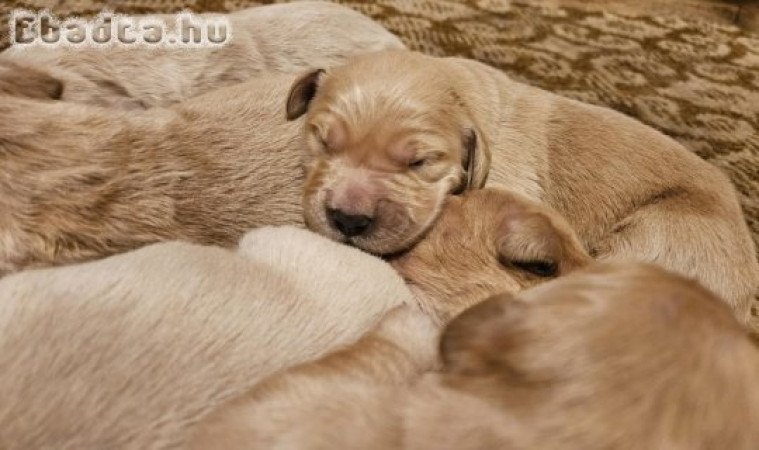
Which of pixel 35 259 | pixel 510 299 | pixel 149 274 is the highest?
pixel 510 299

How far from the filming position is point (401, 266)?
2232 mm

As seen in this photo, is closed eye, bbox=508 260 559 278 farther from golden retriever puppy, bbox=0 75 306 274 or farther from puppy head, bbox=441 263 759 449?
golden retriever puppy, bbox=0 75 306 274

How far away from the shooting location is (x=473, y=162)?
8.09 feet

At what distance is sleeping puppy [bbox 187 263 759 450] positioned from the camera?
4.47ft

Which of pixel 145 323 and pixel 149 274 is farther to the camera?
pixel 149 274

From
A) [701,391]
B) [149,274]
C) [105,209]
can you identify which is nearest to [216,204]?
[105,209]

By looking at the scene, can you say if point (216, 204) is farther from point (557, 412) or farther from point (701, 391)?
point (701, 391)

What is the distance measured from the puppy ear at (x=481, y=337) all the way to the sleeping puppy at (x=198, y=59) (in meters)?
1.70

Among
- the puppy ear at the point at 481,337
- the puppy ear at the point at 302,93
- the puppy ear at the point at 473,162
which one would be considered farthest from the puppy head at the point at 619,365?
the puppy ear at the point at 302,93

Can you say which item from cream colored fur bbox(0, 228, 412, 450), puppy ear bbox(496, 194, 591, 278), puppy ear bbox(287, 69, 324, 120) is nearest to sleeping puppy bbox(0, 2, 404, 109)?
puppy ear bbox(287, 69, 324, 120)

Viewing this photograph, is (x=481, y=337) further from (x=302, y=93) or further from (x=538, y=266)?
(x=302, y=93)

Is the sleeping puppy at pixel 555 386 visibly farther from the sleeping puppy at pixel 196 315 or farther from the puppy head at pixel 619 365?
the sleeping puppy at pixel 196 315

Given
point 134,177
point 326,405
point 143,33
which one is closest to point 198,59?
point 143,33

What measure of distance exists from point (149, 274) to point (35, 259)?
0.45 metres
